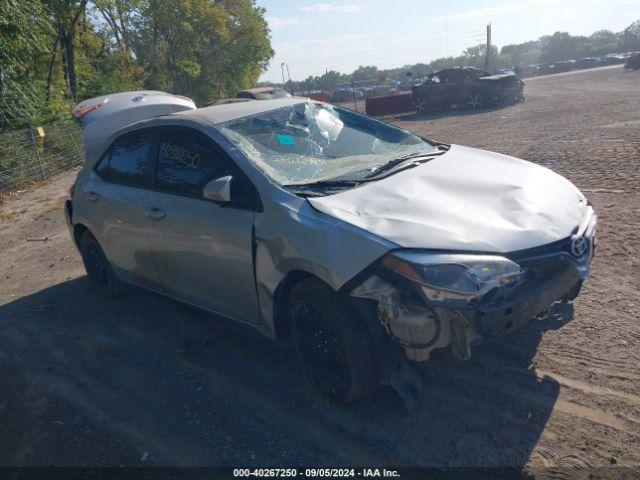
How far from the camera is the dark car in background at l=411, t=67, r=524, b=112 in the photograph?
810 inches

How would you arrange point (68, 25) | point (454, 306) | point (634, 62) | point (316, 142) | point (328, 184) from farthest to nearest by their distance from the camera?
point (634, 62), point (68, 25), point (316, 142), point (328, 184), point (454, 306)

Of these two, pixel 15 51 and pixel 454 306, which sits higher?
pixel 15 51

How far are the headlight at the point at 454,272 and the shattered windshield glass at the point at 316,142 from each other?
1010 millimetres

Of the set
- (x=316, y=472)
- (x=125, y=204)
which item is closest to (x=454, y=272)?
(x=316, y=472)

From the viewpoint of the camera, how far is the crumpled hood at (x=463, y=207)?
9.36 ft

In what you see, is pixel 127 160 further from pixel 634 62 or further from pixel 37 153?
pixel 634 62

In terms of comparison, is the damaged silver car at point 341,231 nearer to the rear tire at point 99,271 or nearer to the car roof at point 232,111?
the car roof at point 232,111

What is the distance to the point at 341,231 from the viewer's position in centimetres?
292

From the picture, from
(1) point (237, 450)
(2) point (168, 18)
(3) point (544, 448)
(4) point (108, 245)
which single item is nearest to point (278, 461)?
(1) point (237, 450)

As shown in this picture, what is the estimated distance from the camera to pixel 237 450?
3004 mm

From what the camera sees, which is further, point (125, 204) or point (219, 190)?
point (125, 204)

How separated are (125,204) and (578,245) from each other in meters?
3.40

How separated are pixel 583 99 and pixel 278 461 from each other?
19.7m

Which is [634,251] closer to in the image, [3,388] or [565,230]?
[565,230]
